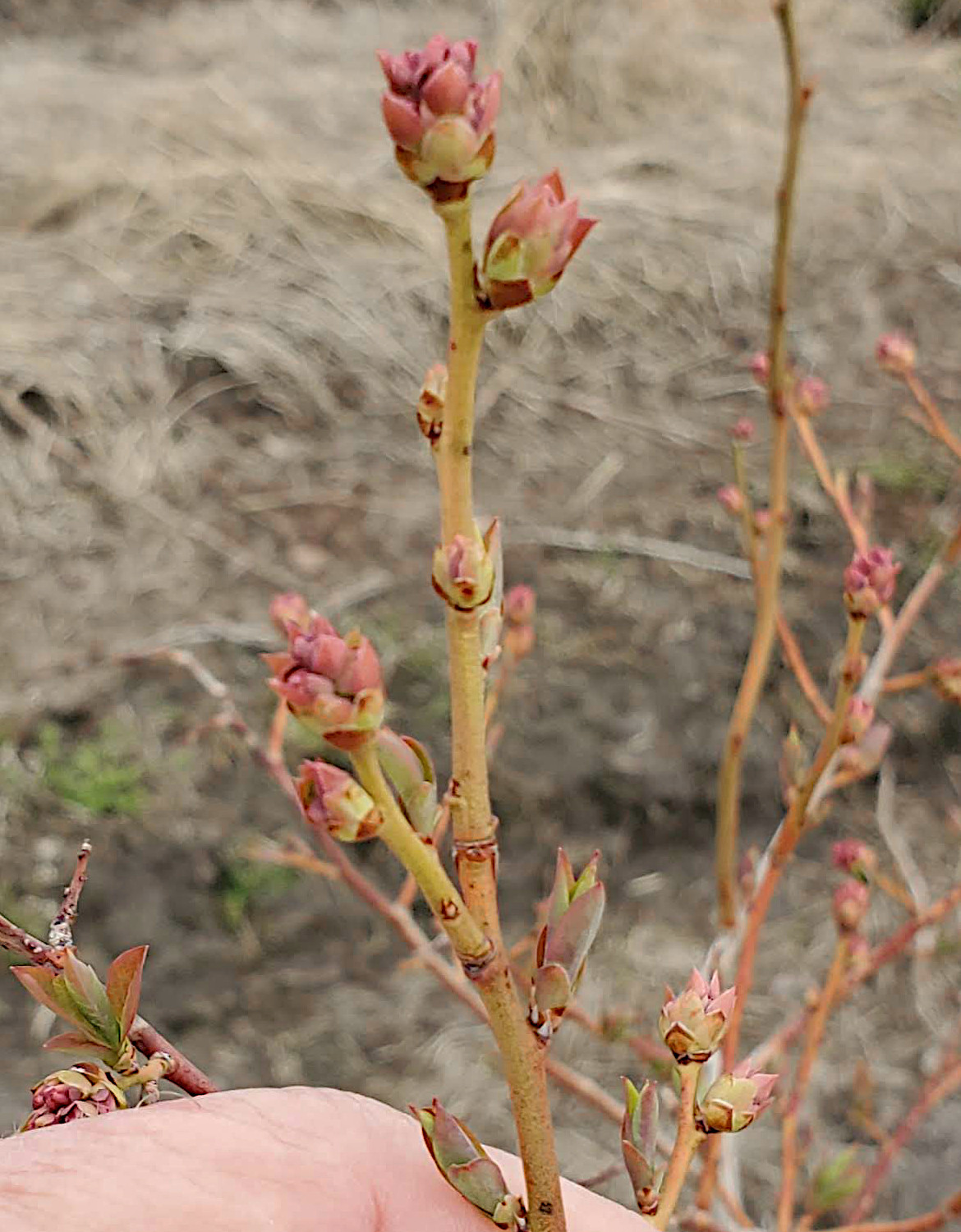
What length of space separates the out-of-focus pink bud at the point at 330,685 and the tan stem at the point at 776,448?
0.82 meters

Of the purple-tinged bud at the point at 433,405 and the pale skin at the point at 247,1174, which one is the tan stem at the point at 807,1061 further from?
the purple-tinged bud at the point at 433,405

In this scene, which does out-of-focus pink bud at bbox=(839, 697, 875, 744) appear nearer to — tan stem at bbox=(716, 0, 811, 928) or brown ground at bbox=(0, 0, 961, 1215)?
tan stem at bbox=(716, 0, 811, 928)


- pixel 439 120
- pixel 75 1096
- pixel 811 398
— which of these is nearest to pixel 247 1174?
Result: pixel 75 1096

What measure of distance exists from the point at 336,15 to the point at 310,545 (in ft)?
12.3

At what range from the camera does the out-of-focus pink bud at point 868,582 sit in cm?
74

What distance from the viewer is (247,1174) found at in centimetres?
57

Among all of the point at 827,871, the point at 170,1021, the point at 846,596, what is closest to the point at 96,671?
the point at 170,1021

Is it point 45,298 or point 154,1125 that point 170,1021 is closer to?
point 154,1125

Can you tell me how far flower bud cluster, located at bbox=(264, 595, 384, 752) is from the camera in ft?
1.17

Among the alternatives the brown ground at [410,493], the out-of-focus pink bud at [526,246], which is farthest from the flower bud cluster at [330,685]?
the brown ground at [410,493]

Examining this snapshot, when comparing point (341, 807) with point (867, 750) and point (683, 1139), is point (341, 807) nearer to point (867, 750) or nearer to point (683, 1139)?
point (683, 1139)

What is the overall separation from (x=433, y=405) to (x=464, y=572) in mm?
57

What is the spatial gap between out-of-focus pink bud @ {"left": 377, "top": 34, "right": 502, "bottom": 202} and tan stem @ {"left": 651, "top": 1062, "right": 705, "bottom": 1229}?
353 mm

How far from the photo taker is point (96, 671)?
2330 millimetres
